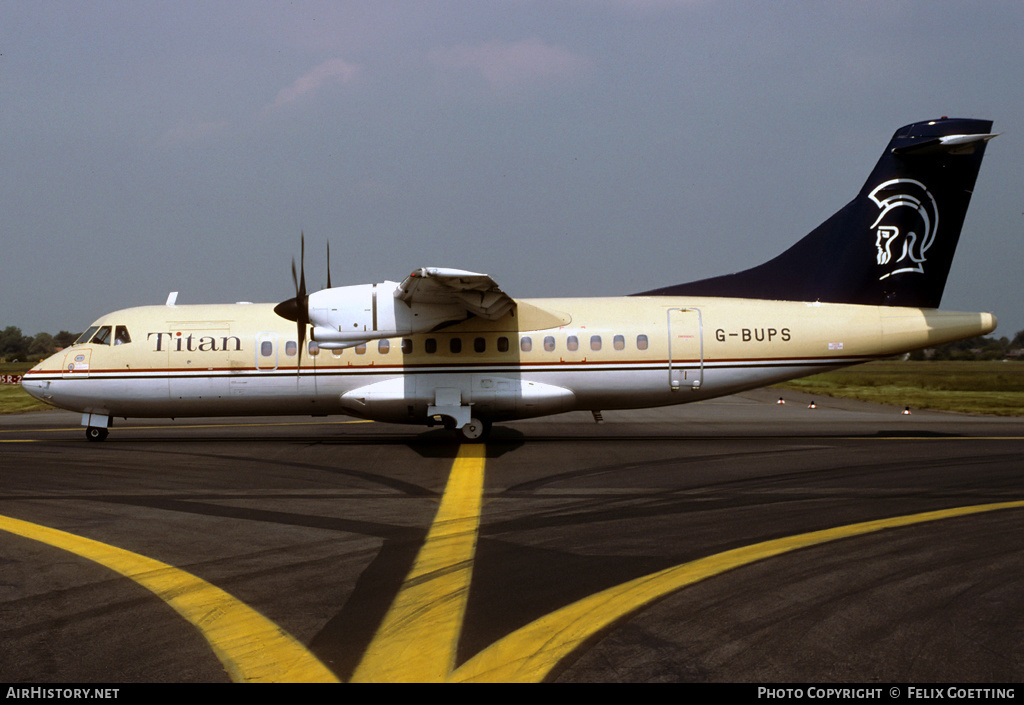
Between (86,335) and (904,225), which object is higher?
(904,225)

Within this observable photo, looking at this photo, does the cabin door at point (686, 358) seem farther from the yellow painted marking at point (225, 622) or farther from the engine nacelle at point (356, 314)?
the yellow painted marking at point (225, 622)

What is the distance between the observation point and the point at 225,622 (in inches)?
221

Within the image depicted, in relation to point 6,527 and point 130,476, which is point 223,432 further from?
point 6,527

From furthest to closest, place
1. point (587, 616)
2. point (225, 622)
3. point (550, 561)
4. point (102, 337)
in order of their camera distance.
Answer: point (102, 337), point (550, 561), point (587, 616), point (225, 622)

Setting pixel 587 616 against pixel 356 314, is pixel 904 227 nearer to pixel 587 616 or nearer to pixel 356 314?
pixel 356 314

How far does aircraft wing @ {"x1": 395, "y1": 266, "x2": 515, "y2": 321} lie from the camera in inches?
559

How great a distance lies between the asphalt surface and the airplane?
2239 millimetres

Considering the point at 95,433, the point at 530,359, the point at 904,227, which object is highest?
the point at 904,227

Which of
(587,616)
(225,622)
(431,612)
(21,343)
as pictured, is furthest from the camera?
(21,343)

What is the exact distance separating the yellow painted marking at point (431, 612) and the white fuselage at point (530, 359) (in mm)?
7773

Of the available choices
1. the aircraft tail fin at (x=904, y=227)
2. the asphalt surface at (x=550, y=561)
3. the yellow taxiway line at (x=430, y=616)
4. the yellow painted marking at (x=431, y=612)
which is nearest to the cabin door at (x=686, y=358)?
the asphalt surface at (x=550, y=561)

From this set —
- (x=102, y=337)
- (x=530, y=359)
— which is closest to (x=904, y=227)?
(x=530, y=359)

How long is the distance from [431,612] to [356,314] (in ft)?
35.0

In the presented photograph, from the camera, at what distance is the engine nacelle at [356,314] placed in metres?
15.8
